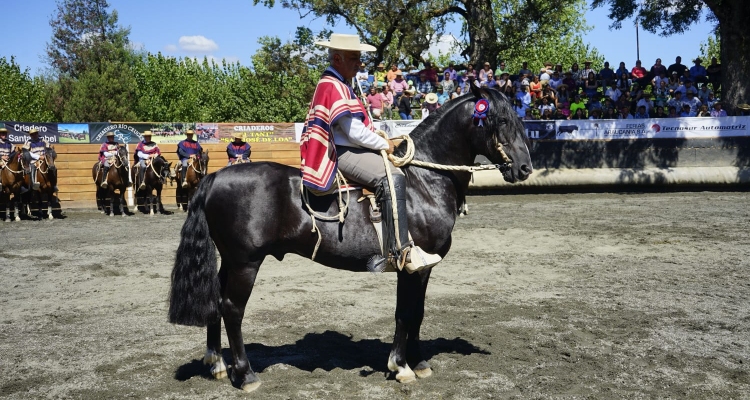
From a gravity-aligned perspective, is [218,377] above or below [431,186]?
below

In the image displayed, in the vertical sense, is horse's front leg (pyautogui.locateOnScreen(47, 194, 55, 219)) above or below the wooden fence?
below

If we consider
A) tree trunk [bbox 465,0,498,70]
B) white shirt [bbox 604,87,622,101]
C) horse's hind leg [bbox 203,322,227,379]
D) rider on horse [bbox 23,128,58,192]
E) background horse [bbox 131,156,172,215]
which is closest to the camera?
horse's hind leg [bbox 203,322,227,379]

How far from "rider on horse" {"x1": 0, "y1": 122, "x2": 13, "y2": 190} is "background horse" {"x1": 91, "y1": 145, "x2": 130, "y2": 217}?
217 cm

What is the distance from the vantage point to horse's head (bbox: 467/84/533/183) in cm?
524

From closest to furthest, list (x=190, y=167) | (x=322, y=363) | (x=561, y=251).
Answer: (x=322, y=363), (x=561, y=251), (x=190, y=167)

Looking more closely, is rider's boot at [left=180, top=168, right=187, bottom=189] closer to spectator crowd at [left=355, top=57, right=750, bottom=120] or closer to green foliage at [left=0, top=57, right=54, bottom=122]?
spectator crowd at [left=355, top=57, right=750, bottom=120]

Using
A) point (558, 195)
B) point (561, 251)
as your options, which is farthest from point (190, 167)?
point (561, 251)

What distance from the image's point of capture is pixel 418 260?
4984 mm

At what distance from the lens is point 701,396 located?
4.67m

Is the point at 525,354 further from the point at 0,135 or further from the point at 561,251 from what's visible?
→ the point at 0,135

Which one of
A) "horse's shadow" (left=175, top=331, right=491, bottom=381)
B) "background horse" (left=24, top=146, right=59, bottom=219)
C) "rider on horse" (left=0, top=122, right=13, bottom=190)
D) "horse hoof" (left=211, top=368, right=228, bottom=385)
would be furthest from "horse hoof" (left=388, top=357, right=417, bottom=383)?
"rider on horse" (left=0, top=122, right=13, bottom=190)

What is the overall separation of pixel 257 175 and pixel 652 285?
5466 mm

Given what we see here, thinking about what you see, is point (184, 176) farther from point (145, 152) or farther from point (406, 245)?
point (406, 245)

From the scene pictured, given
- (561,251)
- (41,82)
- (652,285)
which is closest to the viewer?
(652,285)
